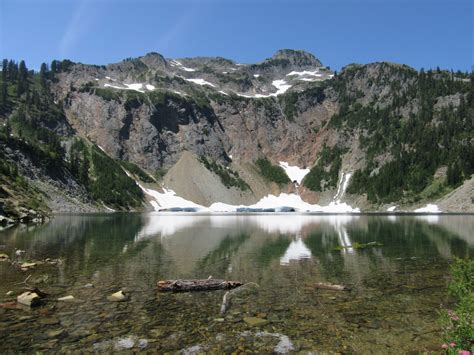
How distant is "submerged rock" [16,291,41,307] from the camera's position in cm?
1821

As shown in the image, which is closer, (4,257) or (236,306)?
Result: (236,306)

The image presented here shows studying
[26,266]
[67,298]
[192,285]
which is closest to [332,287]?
[192,285]

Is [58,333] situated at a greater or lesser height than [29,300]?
lesser

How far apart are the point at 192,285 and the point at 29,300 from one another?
8.31 metres

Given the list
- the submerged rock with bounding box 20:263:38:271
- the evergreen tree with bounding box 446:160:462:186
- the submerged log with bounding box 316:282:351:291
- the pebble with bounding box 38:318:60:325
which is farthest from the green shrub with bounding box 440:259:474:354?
the evergreen tree with bounding box 446:160:462:186

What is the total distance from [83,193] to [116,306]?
523ft

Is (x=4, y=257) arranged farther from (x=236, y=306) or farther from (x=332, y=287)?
(x=332, y=287)

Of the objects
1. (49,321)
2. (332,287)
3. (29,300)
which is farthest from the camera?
(332,287)

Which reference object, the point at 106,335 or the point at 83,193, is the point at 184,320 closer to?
the point at 106,335

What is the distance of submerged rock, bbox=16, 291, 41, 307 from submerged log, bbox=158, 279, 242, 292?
635 cm

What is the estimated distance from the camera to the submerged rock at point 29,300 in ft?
59.8

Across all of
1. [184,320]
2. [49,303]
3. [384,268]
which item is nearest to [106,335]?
[184,320]

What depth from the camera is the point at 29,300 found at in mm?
18250

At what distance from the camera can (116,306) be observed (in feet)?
61.5
